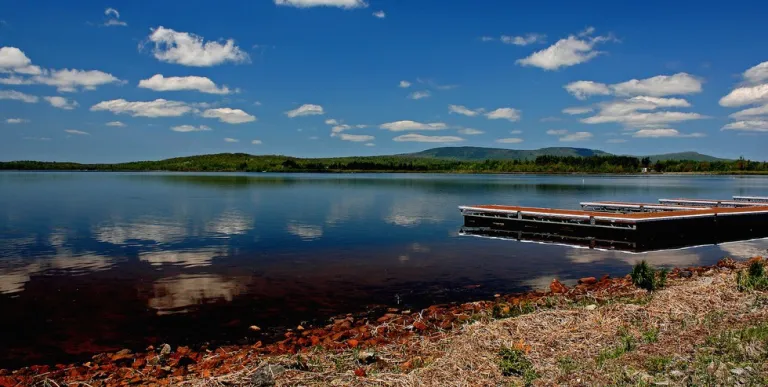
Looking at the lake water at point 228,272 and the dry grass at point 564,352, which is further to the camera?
the lake water at point 228,272

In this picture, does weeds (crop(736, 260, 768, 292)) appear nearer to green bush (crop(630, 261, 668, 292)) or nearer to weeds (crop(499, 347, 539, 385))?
green bush (crop(630, 261, 668, 292))

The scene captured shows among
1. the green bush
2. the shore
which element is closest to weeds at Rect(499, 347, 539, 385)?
the shore

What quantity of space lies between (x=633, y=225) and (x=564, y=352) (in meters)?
20.1

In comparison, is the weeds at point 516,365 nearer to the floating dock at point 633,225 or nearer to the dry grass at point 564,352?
the dry grass at point 564,352

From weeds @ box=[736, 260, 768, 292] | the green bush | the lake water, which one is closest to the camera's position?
weeds @ box=[736, 260, 768, 292]

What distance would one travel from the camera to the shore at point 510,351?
6.58 metres

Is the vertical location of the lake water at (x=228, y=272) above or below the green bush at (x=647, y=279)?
below

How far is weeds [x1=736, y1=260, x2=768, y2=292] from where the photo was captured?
10651 millimetres

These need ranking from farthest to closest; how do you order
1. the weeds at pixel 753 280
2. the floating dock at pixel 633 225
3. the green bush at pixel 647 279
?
the floating dock at pixel 633 225
the green bush at pixel 647 279
the weeds at pixel 753 280

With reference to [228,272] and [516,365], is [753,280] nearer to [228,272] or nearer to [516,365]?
[516,365]

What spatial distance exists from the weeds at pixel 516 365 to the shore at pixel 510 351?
0.6 inches

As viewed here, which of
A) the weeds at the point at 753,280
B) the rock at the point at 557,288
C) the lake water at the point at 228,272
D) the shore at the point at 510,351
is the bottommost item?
the lake water at the point at 228,272

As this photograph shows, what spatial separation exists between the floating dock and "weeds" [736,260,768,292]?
12788 mm

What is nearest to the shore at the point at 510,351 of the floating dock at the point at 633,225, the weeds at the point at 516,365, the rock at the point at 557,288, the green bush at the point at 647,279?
the weeds at the point at 516,365
